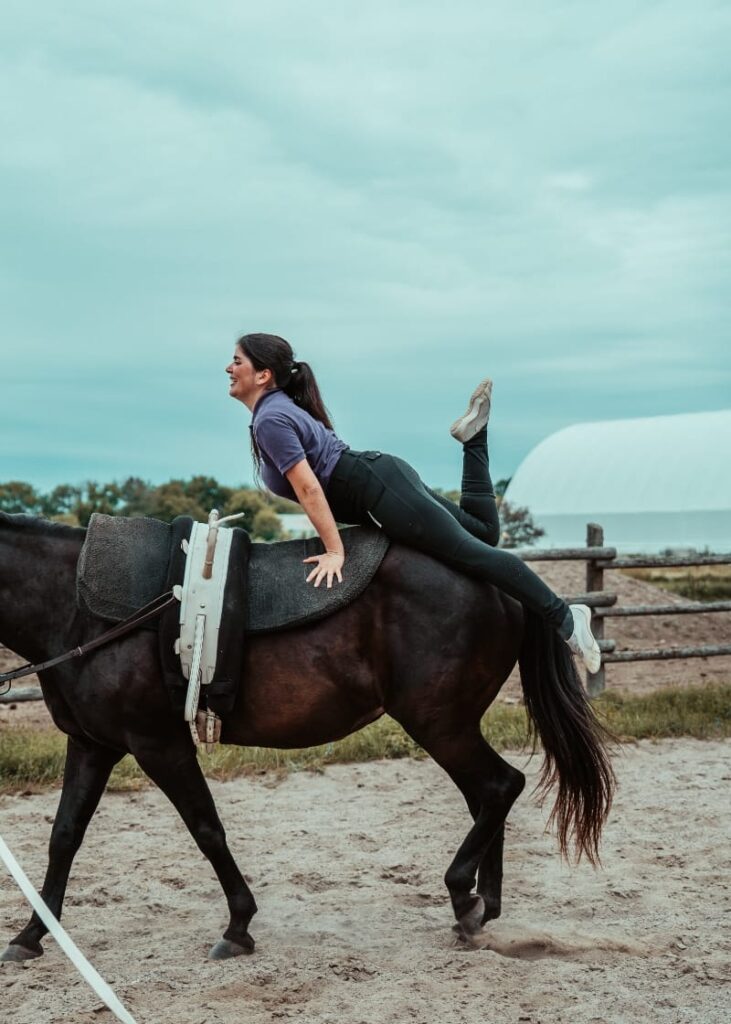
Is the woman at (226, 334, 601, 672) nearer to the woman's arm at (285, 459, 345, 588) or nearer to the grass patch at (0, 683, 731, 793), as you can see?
the woman's arm at (285, 459, 345, 588)

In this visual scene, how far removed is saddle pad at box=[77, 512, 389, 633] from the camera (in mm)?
3797

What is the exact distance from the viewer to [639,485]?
3591cm

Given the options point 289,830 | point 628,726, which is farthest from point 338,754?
point 628,726

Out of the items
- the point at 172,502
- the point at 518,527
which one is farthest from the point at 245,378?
the point at 518,527

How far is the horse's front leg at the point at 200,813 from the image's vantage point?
12.5 feet

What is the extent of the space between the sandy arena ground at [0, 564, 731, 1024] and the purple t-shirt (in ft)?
5.53

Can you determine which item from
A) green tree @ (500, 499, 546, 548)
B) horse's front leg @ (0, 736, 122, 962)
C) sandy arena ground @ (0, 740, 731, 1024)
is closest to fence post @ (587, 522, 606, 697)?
sandy arena ground @ (0, 740, 731, 1024)

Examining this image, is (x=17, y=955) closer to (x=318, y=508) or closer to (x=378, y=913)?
(x=378, y=913)

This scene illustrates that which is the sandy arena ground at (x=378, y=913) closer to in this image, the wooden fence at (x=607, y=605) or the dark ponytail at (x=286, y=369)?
the dark ponytail at (x=286, y=369)

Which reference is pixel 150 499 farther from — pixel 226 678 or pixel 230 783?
pixel 226 678

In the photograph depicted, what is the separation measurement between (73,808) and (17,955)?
1.76ft

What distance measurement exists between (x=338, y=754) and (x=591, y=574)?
3949mm

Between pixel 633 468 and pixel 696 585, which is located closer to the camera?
pixel 696 585

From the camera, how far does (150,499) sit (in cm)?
1803
